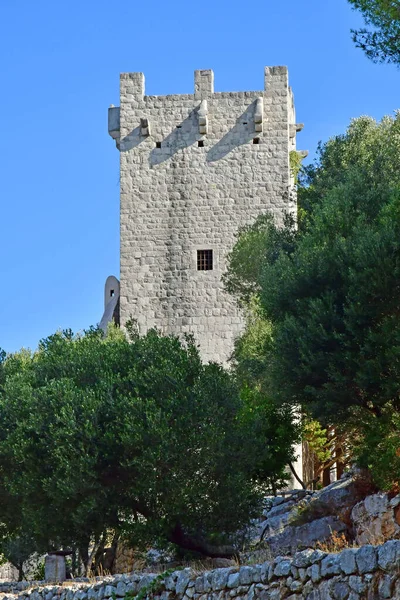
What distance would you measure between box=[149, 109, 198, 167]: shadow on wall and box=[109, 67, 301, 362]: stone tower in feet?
0.11

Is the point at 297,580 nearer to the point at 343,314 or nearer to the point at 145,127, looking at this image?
the point at 343,314

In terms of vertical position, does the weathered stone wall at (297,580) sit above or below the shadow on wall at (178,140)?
below

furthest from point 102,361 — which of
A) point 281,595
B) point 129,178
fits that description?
point 129,178

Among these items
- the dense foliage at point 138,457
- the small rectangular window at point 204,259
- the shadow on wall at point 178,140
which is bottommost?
the dense foliage at point 138,457

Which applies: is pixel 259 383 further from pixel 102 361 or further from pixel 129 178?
pixel 129 178

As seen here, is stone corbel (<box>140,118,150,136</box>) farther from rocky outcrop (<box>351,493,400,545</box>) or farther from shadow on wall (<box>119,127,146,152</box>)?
rocky outcrop (<box>351,493,400,545</box>)

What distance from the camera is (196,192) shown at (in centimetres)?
3825

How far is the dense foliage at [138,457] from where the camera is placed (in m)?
20.7

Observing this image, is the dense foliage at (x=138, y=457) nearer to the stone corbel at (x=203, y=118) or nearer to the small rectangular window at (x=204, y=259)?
the small rectangular window at (x=204, y=259)

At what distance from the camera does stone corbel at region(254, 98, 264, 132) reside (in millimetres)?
38312

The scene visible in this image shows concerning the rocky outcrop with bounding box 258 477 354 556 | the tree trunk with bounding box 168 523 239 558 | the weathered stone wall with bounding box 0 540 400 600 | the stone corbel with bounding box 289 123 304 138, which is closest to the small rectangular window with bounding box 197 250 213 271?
the stone corbel with bounding box 289 123 304 138

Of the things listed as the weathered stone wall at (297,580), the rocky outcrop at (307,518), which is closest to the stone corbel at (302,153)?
the rocky outcrop at (307,518)

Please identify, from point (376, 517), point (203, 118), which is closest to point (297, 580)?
point (376, 517)

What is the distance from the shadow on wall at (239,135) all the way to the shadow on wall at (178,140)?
864mm
